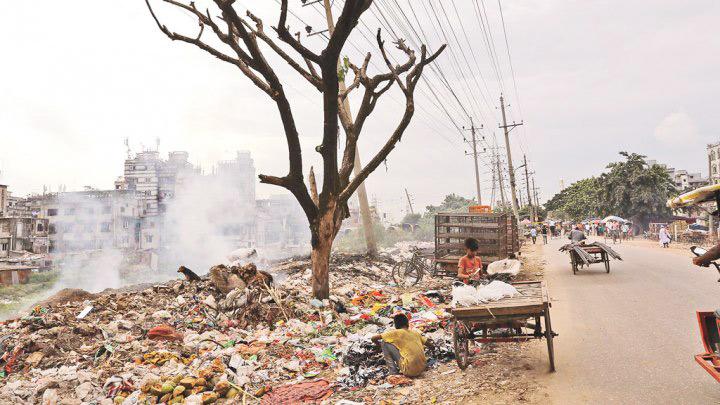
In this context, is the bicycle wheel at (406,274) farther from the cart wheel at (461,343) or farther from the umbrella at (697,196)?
the umbrella at (697,196)

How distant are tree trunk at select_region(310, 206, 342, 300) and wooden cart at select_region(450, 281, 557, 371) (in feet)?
15.9

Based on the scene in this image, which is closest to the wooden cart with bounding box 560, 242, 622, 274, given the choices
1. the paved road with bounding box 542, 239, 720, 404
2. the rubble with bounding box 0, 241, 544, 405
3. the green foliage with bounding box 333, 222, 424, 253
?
the paved road with bounding box 542, 239, 720, 404

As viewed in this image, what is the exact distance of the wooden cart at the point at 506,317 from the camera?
5.85m

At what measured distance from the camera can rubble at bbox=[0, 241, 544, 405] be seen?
6.88m

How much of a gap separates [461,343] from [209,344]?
4.86m

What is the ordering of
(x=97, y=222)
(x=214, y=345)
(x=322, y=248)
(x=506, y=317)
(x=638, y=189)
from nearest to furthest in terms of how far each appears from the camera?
(x=506, y=317) → (x=214, y=345) → (x=322, y=248) → (x=638, y=189) → (x=97, y=222)

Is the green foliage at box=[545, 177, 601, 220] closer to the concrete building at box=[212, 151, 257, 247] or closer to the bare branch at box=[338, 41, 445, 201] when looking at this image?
the concrete building at box=[212, 151, 257, 247]

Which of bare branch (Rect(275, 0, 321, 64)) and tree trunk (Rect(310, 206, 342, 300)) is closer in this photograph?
bare branch (Rect(275, 0, 321, 64))

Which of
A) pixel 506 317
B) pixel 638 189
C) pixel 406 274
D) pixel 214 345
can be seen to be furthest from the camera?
pixel 638 189

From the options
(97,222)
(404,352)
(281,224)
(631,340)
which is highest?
(97,222)

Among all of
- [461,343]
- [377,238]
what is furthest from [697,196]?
[377,238]

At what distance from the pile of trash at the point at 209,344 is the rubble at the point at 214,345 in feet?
0.07

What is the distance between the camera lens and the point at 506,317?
5938 mm

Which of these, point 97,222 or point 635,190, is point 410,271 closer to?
point 635,190
